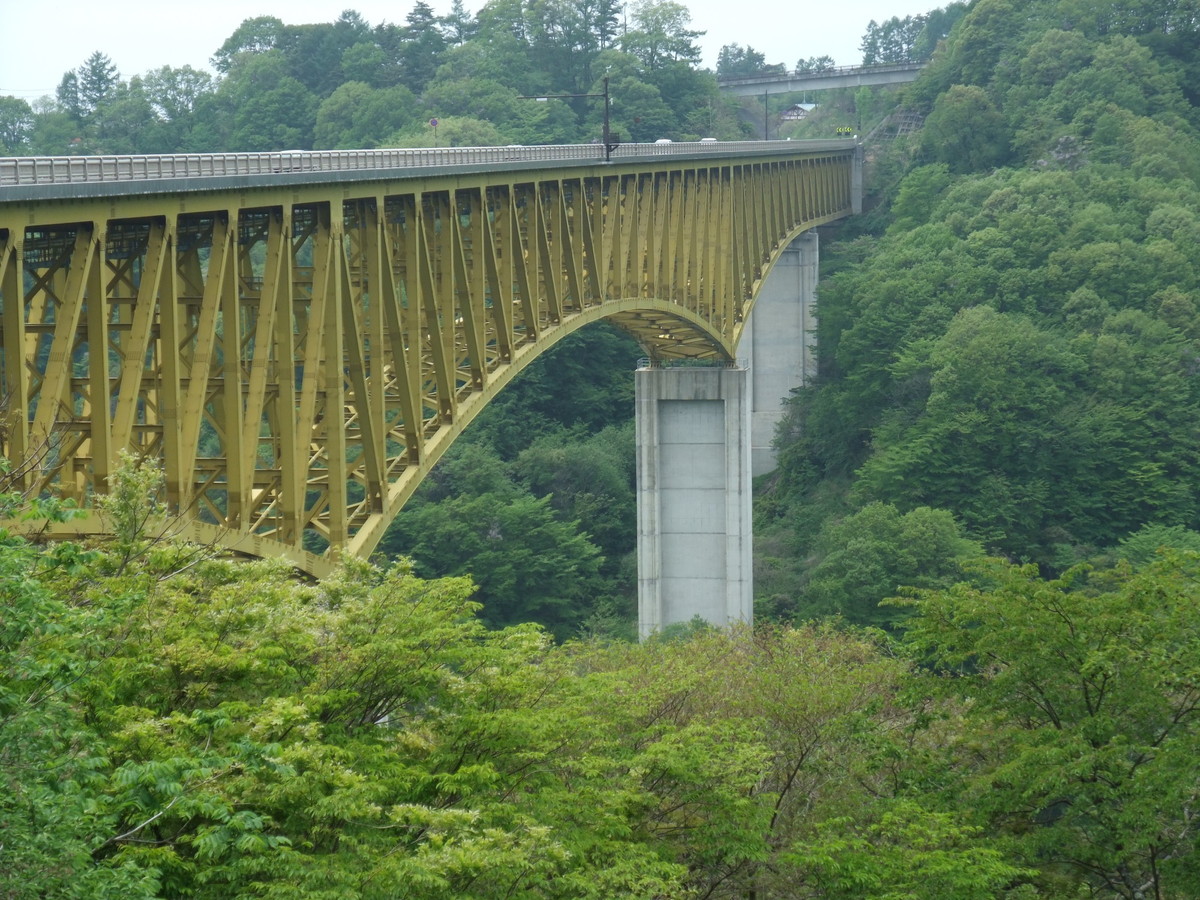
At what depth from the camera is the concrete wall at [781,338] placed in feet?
296

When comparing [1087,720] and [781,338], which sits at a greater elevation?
[1087,720]

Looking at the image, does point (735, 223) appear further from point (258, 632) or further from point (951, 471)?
point (258, 632)

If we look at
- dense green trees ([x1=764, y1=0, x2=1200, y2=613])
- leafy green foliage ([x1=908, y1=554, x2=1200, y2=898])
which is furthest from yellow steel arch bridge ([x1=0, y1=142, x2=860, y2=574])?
dense green trees ([x1=764, y1=0, x2=1200, y2=613])

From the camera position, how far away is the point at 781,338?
298 feet

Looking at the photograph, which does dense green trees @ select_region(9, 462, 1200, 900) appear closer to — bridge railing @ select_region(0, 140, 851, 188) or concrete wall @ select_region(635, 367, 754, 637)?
bridge railing @ select_region(0, 140, 851, 188)

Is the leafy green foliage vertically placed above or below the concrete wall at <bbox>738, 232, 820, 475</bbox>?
above

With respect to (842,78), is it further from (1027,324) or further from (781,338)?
(1027,324)

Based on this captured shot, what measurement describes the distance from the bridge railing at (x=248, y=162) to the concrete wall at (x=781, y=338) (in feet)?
145

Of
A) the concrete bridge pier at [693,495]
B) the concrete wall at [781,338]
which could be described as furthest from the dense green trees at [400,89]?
the concrete bridge pier at [693,495]

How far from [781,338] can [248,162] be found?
2613 inches

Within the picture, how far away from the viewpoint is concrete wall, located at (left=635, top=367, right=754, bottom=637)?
62.2 metres

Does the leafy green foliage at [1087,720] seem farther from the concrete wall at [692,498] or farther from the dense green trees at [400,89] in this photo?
the dense green trees at [400,89]

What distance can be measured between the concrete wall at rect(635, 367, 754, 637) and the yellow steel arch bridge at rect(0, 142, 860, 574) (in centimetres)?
1477

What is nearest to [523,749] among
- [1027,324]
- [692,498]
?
[692,498]
